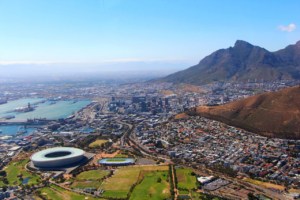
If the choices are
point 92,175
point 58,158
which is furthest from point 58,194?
point 58,158

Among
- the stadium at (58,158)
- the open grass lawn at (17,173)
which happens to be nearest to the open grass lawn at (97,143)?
the stadium at (58,158)

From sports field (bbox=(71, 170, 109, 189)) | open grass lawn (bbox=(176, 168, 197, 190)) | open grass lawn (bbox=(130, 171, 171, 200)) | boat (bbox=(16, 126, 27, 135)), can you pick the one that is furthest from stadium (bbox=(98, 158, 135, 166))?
boat (bbox=(16, 126, 27, 135))

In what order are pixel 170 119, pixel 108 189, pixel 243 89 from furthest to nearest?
pixel 243 89, pixel 170 119, pixel 108 189

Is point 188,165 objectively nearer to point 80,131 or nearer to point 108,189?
point 108,189

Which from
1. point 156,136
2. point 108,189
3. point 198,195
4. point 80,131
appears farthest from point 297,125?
point 80,131

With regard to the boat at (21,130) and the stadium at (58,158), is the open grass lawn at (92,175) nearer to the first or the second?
the stadium at (58,158)
